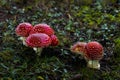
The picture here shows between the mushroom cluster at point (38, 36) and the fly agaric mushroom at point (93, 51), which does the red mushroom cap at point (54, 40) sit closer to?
the mushroom cluster at point (38, 36)

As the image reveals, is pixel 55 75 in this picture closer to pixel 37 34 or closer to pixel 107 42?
pixel 37 34

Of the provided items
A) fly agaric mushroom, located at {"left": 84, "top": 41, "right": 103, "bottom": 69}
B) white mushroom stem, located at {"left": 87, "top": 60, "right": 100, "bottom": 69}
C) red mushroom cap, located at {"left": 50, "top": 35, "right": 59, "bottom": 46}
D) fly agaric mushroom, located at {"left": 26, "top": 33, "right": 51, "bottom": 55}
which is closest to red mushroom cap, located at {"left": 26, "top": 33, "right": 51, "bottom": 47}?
fly agaric mushroom, located at {"left": 26, "top": 33, "right": 51, "bottom": 55}

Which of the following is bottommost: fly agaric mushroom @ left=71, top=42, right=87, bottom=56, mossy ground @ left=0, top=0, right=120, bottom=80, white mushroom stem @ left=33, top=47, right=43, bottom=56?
mossy ground @ left=0, top=0, right=120, bottom=80

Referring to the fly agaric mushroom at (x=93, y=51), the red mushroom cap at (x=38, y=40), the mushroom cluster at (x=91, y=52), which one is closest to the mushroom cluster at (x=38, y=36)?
the red mushroom cap at (x=38, y=40)

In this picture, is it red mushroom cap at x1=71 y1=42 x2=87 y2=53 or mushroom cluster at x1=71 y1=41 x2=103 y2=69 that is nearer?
mushroom cluster at x1=71 y1=41 x2=103 y2=69

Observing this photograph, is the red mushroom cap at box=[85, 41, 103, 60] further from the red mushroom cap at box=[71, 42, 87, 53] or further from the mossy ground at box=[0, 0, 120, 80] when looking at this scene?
the mossy ground at box=[0, 0, 120, 80]

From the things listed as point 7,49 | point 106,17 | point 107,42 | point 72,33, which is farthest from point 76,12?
point 7,49
